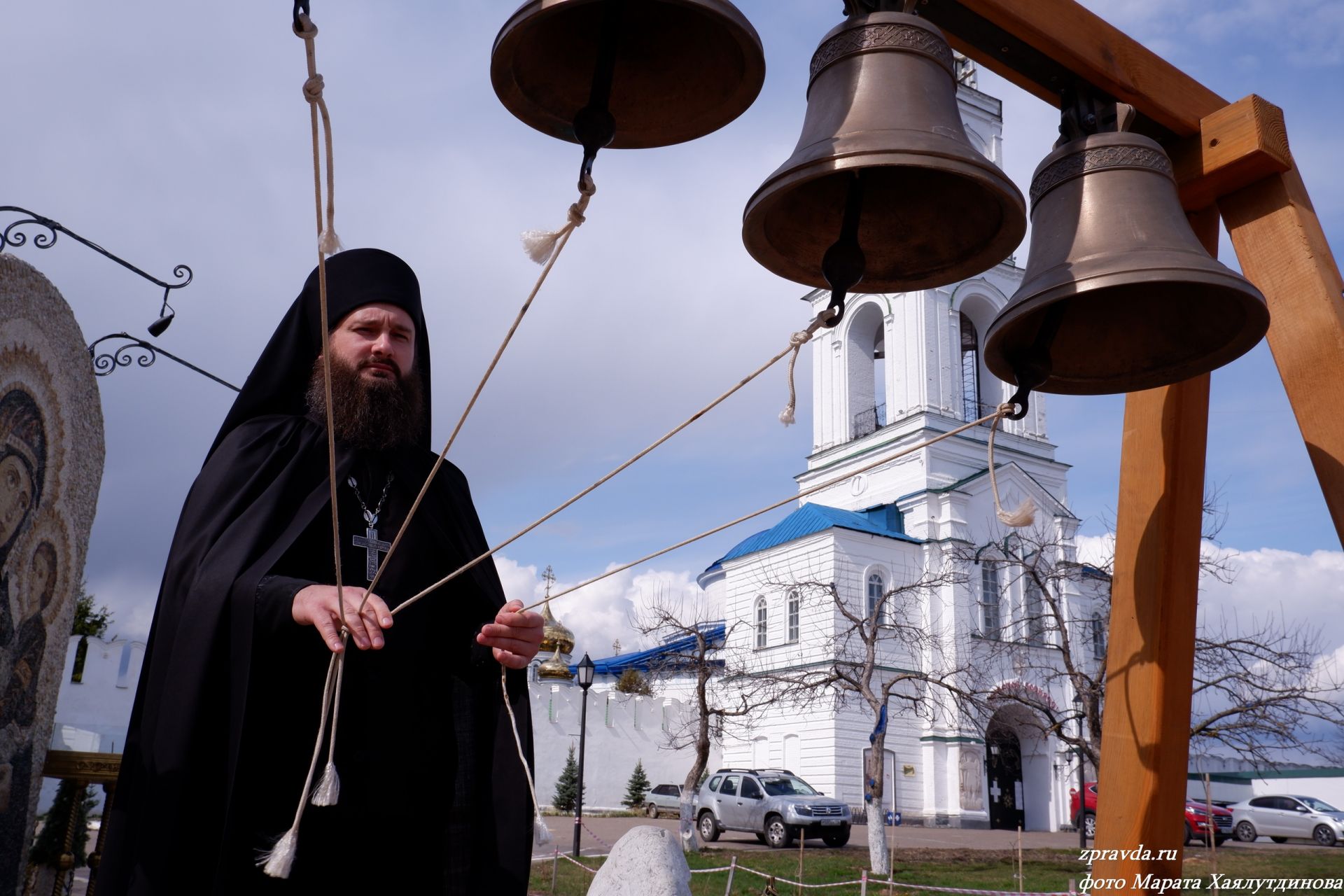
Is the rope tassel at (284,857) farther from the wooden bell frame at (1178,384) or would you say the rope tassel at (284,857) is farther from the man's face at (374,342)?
the wooden bell frame at (1178,384)

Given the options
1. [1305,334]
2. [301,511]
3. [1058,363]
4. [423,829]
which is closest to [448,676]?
[423,829]

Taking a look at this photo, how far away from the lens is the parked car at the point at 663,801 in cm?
2559

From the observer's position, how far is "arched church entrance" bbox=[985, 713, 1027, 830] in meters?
26.6

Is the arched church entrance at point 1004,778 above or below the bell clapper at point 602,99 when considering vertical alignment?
below

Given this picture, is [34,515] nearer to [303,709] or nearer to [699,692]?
[303,709]

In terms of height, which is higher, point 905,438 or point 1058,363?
point 905,438

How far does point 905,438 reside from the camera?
27266 mm

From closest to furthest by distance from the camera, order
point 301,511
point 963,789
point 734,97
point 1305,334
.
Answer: point 734,97, point 301,511, point 1305,334, point 963,789

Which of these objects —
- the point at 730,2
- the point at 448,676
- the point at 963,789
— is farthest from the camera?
the point at 963,789

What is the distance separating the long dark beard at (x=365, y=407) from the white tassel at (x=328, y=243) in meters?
0.90

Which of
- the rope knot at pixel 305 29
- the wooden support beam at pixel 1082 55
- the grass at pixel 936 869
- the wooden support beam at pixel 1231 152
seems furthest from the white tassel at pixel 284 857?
the grass at pixel 936 869

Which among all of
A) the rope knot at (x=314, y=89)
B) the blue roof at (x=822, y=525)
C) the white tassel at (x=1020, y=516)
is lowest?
the white tassel at (x=1020, y=516)

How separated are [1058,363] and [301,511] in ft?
Result: 6.77

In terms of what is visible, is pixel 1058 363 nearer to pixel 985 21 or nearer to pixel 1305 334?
pixel 1305 334
